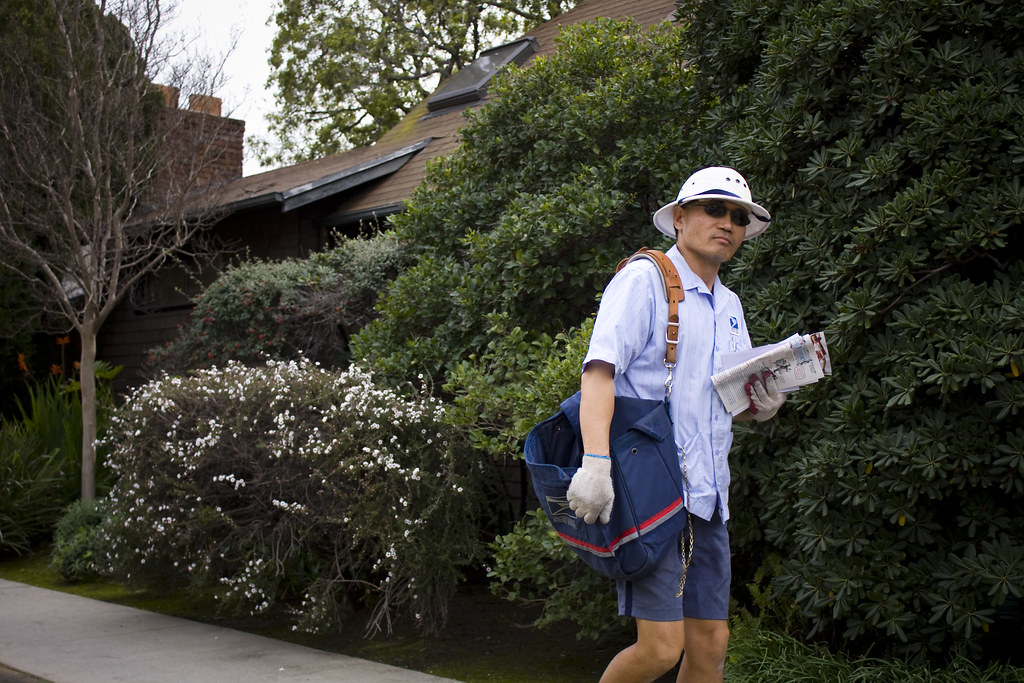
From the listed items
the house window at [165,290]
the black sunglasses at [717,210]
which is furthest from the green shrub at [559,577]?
the house window at [165,290]

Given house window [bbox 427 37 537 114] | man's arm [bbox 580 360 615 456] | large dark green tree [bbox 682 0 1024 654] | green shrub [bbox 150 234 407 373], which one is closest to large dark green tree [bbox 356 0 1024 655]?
large dark green tree [bbox 682 0 1024 654]

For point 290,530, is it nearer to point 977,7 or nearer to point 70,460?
point 977,7

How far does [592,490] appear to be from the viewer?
2961 mm

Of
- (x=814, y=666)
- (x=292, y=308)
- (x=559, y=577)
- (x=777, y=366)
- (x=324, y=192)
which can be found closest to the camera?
(x=777, y=366)

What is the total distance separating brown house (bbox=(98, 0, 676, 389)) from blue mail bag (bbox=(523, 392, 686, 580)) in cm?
805

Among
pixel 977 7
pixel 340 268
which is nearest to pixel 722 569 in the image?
pixel 977 7

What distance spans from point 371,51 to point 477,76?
11.7m

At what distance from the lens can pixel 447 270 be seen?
6.79 metres

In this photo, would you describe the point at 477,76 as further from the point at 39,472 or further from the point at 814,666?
the point at 814,666

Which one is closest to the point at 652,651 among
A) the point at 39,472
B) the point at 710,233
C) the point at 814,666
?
the point at 710,233

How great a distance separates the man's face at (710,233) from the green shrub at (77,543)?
618cm

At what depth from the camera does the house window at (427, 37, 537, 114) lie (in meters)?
14.1

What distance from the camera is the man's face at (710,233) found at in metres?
3.45

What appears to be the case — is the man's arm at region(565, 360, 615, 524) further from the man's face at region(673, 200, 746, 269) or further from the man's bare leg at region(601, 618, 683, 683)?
the man's face at region(673, 200, 746, 269)
